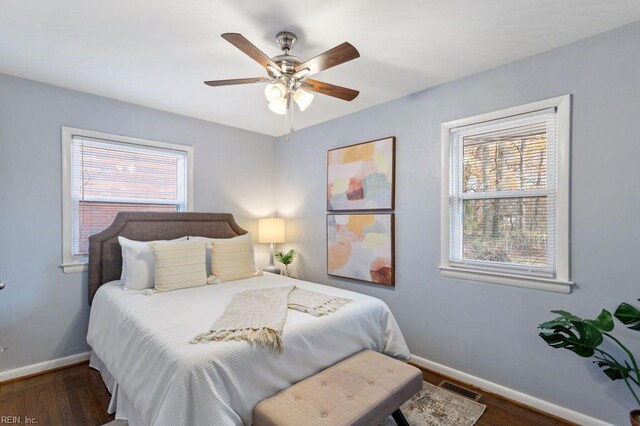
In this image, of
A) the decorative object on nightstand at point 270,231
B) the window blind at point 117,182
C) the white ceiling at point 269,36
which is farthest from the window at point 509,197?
the window blind at point 117,182

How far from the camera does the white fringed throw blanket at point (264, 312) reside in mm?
1611

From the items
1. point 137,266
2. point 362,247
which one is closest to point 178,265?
point 137,266

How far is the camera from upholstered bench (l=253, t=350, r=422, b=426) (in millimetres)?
1401

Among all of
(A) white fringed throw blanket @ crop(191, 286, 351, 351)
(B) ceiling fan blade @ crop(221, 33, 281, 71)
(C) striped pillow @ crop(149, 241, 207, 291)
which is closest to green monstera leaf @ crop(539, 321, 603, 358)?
(A) white fringed throw blanket @ crop(191, 286, 351, 351)

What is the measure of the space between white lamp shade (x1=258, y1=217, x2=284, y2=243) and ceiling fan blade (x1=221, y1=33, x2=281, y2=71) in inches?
92.9

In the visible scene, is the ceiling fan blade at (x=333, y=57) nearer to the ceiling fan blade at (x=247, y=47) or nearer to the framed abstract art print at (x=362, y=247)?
the ceiling fan blade at (x=247, y=47)

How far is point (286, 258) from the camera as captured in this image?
152 inches

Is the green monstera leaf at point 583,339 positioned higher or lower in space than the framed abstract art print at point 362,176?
lower

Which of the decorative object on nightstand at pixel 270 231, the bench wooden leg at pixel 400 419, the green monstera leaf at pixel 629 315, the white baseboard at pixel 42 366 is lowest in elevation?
the white baseboard at pixel 42 366

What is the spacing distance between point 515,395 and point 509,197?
143 centimetres

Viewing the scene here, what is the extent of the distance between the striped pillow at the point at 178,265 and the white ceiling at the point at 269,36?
1401 mm

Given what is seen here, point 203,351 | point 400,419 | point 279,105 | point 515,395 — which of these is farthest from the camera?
point 515,395

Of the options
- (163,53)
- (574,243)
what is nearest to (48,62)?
(163,53)

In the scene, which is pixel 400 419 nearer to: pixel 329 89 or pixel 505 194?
pixel 505 194
